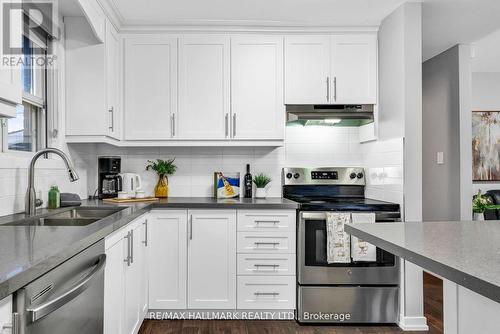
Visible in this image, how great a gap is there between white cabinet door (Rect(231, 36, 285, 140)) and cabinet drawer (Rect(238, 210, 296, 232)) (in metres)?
0.68

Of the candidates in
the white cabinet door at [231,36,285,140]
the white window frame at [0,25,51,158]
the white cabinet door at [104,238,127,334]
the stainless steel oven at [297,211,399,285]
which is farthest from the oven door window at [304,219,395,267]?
the white window frame at [0,25,51,158]

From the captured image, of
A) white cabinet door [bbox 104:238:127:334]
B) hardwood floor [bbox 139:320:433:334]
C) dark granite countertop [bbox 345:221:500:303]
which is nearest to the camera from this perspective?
dark granite countertop [bbox 345:221:500:303]

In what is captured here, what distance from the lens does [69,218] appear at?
2064 mm

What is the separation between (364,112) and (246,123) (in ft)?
3.34

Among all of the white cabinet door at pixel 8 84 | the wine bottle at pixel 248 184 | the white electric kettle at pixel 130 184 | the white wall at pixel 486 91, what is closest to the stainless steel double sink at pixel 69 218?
the white electric kettle at pixel 130 184

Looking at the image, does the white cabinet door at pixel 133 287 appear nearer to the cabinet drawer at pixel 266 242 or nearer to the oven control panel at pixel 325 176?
the cabinet drawer at pixel 266 242

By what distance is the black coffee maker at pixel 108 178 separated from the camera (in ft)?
10.0

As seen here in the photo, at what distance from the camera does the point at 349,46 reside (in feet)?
10.1

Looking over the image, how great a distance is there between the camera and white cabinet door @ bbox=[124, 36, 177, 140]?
120 inches

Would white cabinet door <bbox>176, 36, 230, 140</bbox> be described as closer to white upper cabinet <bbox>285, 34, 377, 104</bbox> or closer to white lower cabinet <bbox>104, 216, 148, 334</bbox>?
white upper cabinet <bbox>285, 34, 377, 104</bbox>

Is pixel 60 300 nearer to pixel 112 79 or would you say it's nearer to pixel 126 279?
pixel 126 279

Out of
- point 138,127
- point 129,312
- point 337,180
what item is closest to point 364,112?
point 337,180

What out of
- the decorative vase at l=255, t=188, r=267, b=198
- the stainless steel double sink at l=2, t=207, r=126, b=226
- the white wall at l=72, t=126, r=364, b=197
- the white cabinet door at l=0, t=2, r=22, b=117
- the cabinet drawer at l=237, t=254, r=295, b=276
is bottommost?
the cabinet drawer at l=237, t=254, r=295, b=276

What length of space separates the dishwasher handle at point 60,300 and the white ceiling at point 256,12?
6.86 ft
